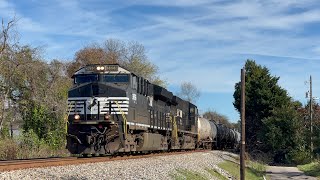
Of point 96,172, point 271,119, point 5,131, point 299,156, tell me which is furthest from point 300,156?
point 96,172

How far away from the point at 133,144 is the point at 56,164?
5337 millimetres

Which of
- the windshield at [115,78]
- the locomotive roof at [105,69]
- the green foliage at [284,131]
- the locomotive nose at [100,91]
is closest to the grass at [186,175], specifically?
the locomotive nose at [100,91]

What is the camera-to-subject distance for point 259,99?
155 ft

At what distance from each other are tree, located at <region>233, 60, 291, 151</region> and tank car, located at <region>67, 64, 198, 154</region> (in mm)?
26957

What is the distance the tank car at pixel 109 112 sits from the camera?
57.2 ft

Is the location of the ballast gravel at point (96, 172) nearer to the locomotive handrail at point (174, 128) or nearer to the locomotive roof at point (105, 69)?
the locomotive roof at point (105, 69)

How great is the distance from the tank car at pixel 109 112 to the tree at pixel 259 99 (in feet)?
88.4

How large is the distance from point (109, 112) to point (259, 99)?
3212 centimetres

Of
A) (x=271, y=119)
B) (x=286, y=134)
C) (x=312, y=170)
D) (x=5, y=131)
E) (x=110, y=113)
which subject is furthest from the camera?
(x=271, y=119)

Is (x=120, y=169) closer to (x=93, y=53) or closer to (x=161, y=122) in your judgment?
(x=161, y=122)

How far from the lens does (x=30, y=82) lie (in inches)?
1299

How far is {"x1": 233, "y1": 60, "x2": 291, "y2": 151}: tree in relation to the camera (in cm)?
4709

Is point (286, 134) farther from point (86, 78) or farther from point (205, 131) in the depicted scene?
point (86, 78)

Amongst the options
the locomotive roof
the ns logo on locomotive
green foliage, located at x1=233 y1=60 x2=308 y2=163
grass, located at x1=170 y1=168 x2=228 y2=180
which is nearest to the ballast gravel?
grass, located at x1=170 y1=168 x2=228 y2=180
